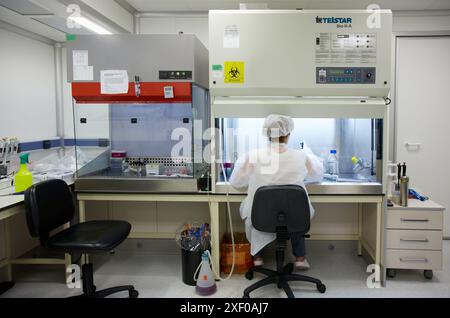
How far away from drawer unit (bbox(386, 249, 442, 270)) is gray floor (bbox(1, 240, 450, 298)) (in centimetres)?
13

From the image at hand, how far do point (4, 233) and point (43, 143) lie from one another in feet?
4.08

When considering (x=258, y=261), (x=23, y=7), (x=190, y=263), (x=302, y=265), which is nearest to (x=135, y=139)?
(x=190, y=263)

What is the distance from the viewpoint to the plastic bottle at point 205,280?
8.10 ft

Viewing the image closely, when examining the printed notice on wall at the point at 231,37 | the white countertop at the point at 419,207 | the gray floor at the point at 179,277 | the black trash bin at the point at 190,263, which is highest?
the printed notice on wall at the point at 231,37

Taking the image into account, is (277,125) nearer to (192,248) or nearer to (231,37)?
(231,37)

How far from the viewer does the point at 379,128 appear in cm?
258

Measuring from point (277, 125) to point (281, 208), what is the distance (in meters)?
0.57

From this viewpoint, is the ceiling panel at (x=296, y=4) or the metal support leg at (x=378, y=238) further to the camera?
the ceiling panel at (x=296, y=4)

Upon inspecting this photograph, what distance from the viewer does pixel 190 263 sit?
2596mm

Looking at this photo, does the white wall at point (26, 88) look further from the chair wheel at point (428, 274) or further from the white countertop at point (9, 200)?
the chair wheel at point (428, 274)

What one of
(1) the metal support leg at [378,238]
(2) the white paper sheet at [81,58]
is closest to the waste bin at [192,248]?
(1) the metal support leg at [378,238]

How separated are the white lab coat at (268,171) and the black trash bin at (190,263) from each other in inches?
16.5

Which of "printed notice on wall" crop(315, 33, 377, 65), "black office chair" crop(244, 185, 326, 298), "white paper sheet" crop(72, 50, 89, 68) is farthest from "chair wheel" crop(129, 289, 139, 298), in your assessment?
"printed notice on wall" crop(315, 33, 377, 65)

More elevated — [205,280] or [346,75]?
[346,75]
